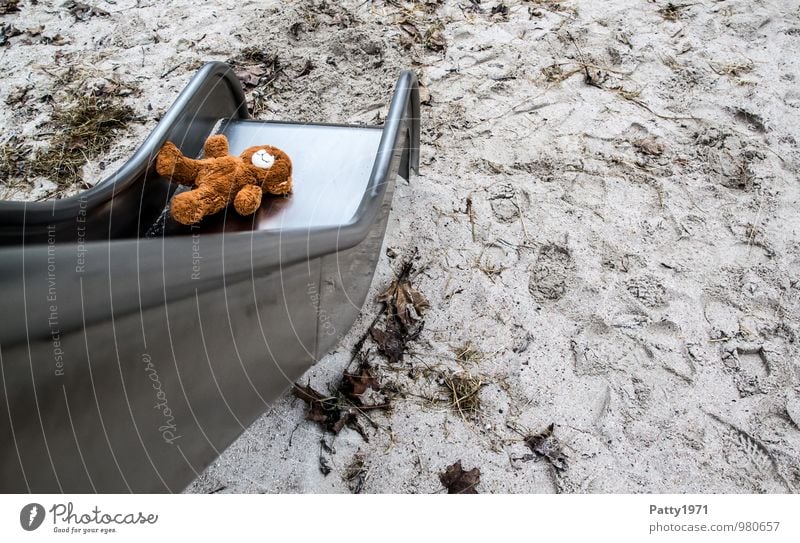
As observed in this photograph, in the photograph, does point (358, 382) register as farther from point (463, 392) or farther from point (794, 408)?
point (794, 408)

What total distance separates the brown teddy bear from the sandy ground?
493 millimetres

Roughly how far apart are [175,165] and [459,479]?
3.63ft

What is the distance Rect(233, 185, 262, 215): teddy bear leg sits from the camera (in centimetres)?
151

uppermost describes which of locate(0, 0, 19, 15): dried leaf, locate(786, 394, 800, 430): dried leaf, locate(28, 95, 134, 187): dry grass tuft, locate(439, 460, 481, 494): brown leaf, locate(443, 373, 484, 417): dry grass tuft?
locate(0, 0, 19, 15): dried leaf

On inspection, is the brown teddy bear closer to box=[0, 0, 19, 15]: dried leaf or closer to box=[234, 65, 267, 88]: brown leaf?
box=[234, 65, 267, 88]: brown leaf

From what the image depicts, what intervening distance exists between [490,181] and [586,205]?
1.18ft

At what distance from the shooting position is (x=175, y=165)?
60.9 inches

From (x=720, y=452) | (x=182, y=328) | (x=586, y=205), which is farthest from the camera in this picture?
(x=586, y=205)

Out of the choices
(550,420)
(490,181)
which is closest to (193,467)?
(550,420)

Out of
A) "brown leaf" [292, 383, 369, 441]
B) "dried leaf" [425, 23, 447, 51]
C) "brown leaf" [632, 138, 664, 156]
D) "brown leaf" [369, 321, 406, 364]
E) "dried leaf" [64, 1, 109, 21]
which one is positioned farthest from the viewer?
"dried leaf" [64, 1, 109, 21]
